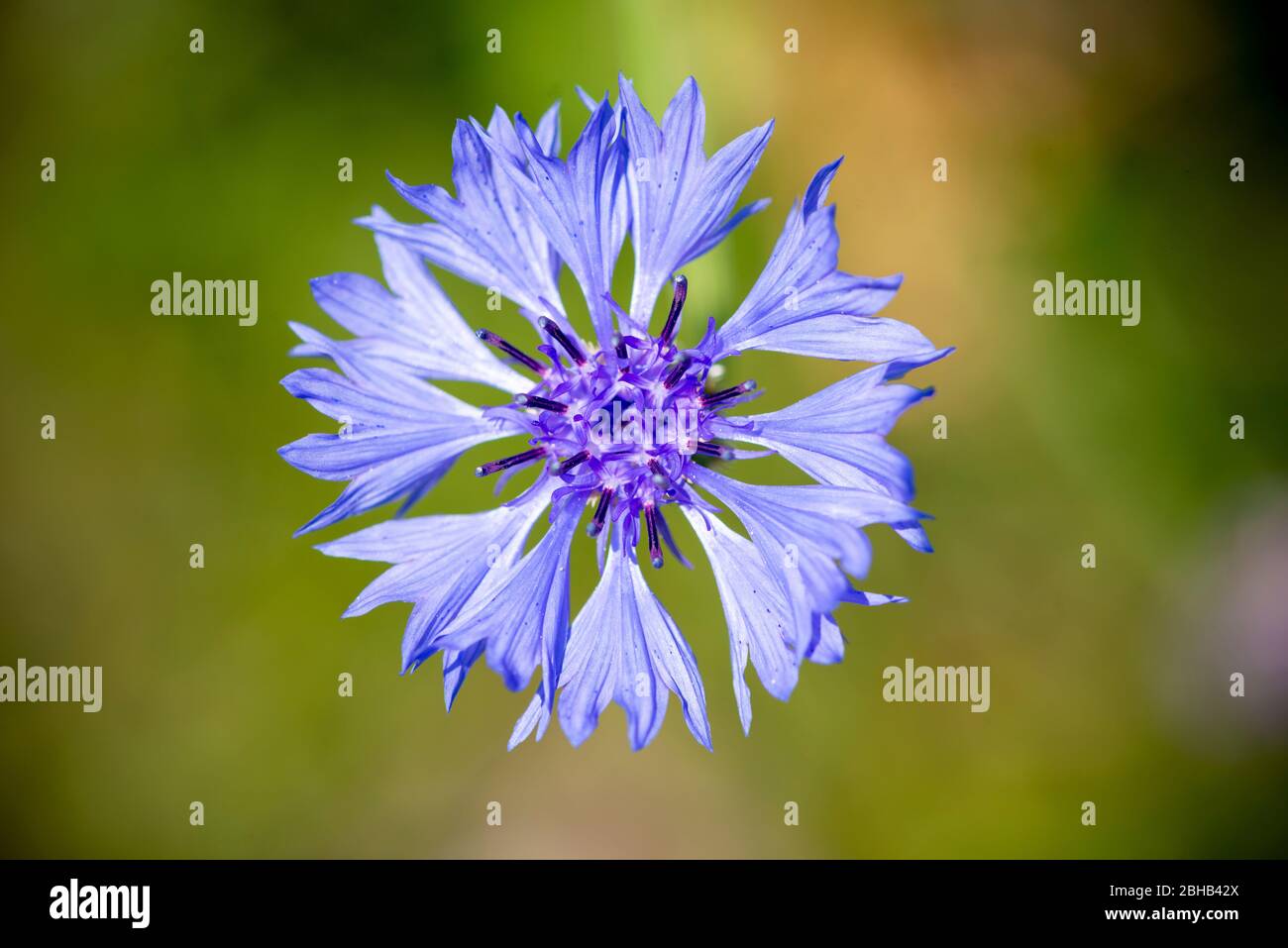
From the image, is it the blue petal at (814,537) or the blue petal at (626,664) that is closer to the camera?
the blue petal at (814,537)

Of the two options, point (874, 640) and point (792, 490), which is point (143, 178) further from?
point (874, 640)

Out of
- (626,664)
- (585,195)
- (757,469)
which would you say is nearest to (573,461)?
(626,664)

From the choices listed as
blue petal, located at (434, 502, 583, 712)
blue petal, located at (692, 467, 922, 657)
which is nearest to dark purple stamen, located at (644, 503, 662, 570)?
blue petal, located at (434, 502, 583, 712)

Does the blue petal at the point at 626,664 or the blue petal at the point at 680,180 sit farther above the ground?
the blue petal at the point at 680,180

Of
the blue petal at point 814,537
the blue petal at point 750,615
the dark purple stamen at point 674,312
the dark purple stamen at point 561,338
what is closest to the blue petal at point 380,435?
the dark purple stamen at point 561,338

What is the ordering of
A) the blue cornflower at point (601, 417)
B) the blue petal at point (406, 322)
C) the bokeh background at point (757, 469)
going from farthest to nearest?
1. the bokeh background at point (757, 469)
2. the blue petal at point (406, 322)
3. the blue cornflower at point (601, 417)

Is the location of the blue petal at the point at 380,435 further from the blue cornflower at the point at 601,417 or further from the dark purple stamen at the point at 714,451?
the dark purple stamen at the point at 714,451

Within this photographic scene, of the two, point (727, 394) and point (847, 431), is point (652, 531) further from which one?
point (847, 431)
